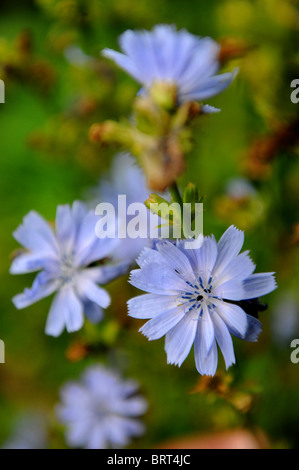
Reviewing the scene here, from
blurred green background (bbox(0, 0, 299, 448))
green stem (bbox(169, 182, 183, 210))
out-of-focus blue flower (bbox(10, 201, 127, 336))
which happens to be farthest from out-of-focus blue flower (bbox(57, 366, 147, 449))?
green stem (bbox(169, 182, 183, 210))

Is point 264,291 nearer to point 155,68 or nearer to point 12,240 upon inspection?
point 155,68

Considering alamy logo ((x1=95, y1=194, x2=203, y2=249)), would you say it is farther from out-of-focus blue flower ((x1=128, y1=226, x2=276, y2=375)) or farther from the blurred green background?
the blurred green background

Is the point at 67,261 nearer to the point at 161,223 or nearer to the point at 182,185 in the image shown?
the point at 161,223

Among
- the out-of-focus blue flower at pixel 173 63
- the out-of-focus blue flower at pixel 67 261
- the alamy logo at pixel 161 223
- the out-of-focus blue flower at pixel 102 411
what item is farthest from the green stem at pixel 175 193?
the out-of-focus blue flower at pixel 102 411

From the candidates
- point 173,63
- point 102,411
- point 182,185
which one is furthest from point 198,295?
point 102,411

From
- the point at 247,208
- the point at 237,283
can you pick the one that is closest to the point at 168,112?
the point at 237,283

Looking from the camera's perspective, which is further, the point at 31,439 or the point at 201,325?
the point at 31,439
